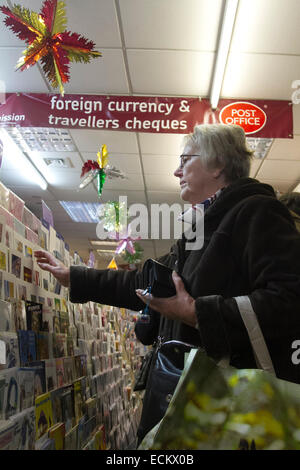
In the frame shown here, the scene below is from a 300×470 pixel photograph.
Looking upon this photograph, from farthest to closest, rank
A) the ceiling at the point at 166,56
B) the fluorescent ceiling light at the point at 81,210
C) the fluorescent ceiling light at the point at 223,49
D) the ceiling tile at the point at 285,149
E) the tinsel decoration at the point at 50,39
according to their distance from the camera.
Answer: the fluorescent ceiling light at the point at 81,210 → the ceiling tile at the point at 285,149 → the ceiling at the point at 166,56 → the fluorescent ceiling light at the point at 223,49 → the tinsel decoration at the point at 50,39

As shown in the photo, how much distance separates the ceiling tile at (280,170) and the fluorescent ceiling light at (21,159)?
3.03 metres

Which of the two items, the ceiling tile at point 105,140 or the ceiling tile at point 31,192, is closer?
the ceiling tile at point 105,140

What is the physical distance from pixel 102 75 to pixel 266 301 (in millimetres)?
2968

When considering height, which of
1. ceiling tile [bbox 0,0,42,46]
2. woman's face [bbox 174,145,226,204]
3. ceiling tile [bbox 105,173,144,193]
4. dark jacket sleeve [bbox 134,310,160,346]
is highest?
ceiling tile [bbox 0,0,42,46]

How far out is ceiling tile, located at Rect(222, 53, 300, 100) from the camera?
3107 millimetres

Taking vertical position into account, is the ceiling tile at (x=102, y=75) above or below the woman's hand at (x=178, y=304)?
above

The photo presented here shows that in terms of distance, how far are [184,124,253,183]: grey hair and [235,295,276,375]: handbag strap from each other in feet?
1.74

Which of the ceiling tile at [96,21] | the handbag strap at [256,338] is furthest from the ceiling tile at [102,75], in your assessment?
the handbag strap at [256,338]

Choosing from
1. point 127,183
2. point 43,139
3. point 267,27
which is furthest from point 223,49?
point 127,183

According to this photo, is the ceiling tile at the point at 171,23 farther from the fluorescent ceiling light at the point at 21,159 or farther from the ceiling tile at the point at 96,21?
the fluorescent ceiling light at the point at 21,159

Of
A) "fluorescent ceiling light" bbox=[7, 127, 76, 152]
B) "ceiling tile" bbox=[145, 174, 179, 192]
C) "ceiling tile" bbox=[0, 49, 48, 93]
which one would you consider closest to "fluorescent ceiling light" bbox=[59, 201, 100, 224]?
"ceiling tile" bbox=[145, 174, 179, 192]

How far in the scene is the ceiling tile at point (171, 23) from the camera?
2604 mm

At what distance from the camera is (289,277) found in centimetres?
90

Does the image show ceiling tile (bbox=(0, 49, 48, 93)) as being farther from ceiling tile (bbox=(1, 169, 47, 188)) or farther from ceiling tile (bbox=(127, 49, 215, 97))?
ceiling tile (bbox=(1, 169, 47, 188))
